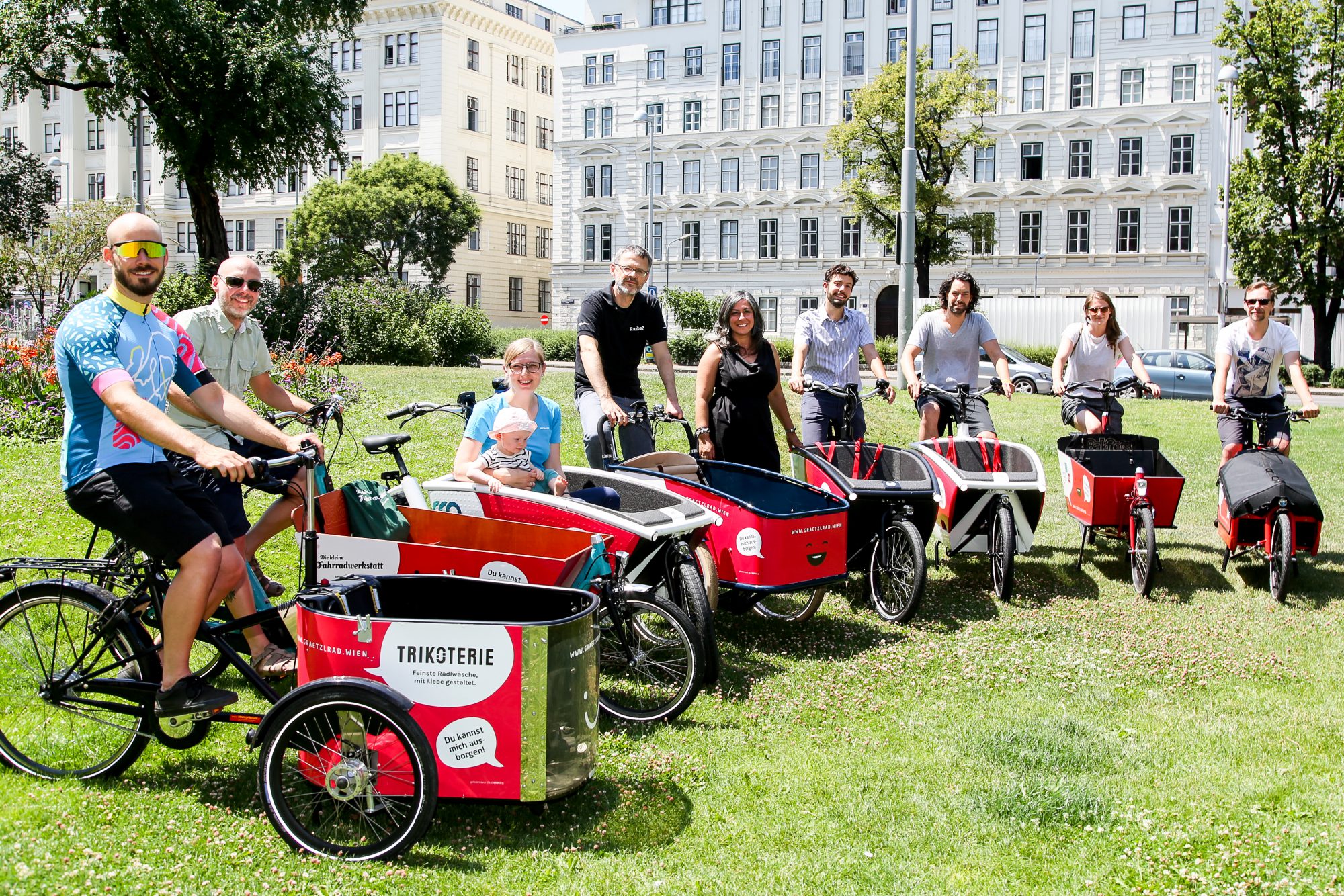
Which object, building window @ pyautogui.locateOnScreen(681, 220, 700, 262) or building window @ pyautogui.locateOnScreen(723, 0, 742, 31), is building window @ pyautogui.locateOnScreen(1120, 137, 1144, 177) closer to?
building window @ pyautogui.locateOnScreen(723, 0, 742, 31)

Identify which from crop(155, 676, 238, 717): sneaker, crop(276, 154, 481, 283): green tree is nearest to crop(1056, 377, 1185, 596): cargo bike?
crop(155, 676, 238, 717): sneaker

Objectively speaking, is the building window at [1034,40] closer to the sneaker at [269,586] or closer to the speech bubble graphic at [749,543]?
the speech bubble graphic at [749,543]

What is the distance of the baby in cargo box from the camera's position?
5871mm

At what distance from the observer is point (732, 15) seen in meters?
59.8

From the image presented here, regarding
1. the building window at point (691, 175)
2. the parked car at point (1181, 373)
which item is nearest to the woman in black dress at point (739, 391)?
the parked car at point (1181, 373)

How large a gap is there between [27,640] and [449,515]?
1652 millimetres

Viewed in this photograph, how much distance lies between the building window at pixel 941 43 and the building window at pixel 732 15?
31.6 feet

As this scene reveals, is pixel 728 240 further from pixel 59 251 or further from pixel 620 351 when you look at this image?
pixel 620 351

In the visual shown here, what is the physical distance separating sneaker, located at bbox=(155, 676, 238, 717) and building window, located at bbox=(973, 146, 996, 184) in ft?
178

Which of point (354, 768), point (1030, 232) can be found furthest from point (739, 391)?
point (1030, 232)

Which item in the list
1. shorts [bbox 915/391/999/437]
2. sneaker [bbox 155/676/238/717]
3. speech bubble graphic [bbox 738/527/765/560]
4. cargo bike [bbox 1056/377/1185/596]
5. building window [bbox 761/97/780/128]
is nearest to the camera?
sneaker [bbox 155/676/238/717]

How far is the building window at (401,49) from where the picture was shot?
221ft

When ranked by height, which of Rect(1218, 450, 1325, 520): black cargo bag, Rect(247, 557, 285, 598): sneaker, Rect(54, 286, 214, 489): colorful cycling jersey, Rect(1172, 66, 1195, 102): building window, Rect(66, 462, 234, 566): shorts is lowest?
Rect(247, 557, 285, 598): sneaker

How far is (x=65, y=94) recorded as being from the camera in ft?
247
